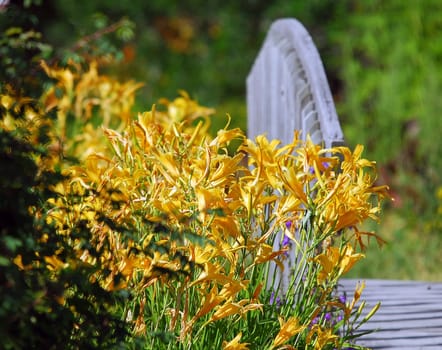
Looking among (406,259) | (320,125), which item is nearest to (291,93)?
(320,125)

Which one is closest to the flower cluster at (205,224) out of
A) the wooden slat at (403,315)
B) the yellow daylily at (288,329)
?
the yellow daylily at (288,329)

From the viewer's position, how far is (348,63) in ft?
25.5

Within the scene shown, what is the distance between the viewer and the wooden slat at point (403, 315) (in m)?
3.14

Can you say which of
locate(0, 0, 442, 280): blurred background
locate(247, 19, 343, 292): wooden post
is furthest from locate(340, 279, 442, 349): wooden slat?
locate(0, 0, 442, 280): blurred background

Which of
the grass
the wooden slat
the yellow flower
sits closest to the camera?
the yellow flower

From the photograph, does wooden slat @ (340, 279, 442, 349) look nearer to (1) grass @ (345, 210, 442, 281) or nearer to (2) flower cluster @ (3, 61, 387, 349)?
(2) flower cluster @ (3, 61, 387, 349)

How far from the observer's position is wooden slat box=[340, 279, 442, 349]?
3.14 metres

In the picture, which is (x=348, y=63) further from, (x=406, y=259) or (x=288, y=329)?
(x=288, y=329)

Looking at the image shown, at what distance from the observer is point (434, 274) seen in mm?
5094

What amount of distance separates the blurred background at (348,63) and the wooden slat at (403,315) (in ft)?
2.71

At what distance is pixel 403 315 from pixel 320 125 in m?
0.85

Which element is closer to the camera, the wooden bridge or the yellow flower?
the yellow flower

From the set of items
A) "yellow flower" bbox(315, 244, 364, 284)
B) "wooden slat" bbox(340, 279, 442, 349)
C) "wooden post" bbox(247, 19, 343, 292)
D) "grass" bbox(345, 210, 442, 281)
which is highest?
"wooden post" bbox(247, 19, 343, 292)

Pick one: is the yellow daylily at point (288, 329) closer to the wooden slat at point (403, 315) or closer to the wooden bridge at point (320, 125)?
the wooden bridge at point (320, 125)
